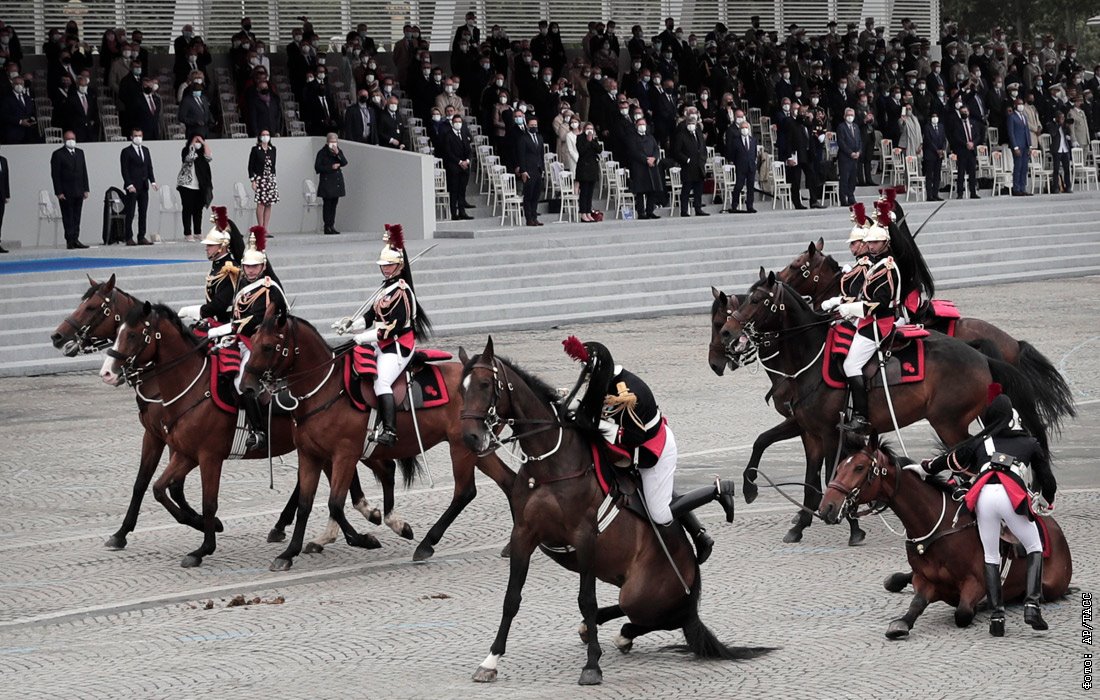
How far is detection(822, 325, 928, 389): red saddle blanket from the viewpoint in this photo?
13164mm

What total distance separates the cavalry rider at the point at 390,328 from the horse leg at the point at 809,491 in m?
3.13

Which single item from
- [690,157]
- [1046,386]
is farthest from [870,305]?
[690,157]

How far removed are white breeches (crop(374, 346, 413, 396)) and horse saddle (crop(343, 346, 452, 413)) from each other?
0.05 meters

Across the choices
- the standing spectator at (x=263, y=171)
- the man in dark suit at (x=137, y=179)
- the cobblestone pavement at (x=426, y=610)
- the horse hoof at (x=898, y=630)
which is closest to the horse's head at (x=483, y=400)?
the cobblestone pavement at (x=426, y=610)

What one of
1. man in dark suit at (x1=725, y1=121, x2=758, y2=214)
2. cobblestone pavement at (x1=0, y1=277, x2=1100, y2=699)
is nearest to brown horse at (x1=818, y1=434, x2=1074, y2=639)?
cobblestone pavement at (x1=0, y1=277, x2=1100, y2=699)

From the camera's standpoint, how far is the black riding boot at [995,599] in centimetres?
959

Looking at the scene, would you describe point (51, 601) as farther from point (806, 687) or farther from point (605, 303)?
point (605, 303)

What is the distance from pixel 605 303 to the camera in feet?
93.8

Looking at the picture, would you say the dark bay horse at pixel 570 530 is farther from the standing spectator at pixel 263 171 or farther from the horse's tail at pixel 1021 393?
the standing spectator at pixel 263 171

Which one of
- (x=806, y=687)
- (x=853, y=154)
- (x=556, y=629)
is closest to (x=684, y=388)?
(x=556, y=629)

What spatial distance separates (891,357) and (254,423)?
513 centimetres

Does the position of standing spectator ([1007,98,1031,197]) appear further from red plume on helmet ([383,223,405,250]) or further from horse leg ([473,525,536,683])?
horse leg ([473,525,536,683])

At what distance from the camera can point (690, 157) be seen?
35125 mm

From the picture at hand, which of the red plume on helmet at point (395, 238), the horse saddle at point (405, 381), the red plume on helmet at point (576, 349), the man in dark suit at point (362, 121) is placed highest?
the man in dark suit at point (362, 121)
